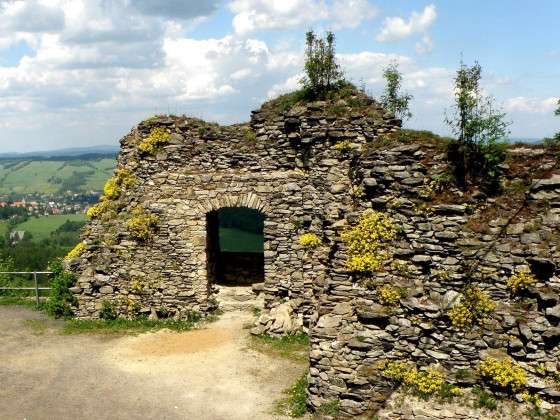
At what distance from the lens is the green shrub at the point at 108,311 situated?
1496 cm

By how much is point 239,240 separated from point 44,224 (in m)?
65.5

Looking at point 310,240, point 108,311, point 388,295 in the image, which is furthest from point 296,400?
point 108,311

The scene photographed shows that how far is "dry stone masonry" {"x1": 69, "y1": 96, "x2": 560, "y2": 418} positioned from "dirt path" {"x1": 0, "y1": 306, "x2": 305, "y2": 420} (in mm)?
1396

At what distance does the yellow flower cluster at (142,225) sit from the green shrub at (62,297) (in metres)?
2.51

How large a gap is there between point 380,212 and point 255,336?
5.89 meters

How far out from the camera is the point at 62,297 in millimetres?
15445

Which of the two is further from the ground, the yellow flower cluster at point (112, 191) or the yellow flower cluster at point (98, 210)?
the yellow flower cluster at point (112, 191)

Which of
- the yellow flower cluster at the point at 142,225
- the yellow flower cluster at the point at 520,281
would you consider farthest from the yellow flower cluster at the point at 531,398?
the yellow flower cluster at the point at 142,225

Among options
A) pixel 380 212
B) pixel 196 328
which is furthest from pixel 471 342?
pixel 196 328

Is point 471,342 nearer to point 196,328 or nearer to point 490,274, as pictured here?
point 490,274

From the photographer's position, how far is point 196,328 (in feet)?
47.5

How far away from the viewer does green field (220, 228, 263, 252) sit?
42.3 m

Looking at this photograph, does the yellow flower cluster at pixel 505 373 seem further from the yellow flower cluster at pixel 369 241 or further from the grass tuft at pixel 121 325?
the grass tuft at pixel 121 325

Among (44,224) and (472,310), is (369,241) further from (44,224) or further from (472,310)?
(44,224)
